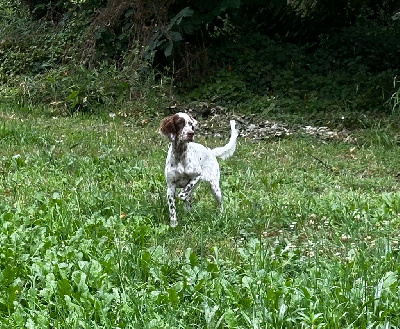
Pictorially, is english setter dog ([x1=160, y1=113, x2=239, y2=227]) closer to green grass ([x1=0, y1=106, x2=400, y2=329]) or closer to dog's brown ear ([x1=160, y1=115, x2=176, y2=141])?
dog's brown ear ([x1=160, y1=115, x2=176, y2=141])

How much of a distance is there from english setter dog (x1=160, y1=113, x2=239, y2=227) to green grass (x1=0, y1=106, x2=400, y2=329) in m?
0.20

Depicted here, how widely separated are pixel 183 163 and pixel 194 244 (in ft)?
3.36

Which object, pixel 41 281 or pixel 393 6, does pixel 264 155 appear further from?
pixel 393 6

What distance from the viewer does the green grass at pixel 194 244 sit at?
3.82m

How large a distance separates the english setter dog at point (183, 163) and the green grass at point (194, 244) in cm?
20

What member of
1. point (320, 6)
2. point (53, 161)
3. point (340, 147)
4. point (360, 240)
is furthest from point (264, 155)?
point (320, 6)

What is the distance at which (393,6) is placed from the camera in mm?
17922

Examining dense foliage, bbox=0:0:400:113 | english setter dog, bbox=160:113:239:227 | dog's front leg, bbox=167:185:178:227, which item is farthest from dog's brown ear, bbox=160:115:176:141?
dense foliage, bbox=0:0:400:113

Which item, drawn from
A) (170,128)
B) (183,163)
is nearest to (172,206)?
(183,163)

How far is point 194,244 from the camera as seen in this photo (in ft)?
17.4

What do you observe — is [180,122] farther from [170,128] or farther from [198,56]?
[198,56]

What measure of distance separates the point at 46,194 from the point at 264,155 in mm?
3838

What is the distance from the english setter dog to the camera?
5.98 metres

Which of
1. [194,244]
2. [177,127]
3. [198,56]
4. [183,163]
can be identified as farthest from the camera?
[198,56]
